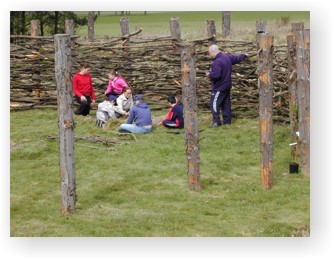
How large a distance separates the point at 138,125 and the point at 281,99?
250 cm

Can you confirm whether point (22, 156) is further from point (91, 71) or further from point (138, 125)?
point (91, 71)

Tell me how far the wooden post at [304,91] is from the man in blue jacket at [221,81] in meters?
2.62

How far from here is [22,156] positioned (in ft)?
38.9

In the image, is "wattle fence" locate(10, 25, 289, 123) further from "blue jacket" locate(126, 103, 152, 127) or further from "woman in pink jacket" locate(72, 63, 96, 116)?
"blue jacket" locate(126, 103, 152, 127)

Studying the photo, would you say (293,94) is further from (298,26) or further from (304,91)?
(298,26)

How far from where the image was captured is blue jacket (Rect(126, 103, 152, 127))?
507 inches

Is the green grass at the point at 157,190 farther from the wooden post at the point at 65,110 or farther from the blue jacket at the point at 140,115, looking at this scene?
the wooden post at the point at 65,110

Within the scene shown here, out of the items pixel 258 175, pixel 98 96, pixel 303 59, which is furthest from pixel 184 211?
pixel 98 96

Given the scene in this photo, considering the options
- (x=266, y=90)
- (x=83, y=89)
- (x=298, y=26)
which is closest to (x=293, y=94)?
(x=298, y=26)

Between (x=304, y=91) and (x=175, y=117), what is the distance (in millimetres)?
3033

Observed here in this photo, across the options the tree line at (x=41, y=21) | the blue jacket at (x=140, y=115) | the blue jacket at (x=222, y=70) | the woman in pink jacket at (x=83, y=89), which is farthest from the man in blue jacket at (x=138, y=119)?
the tree line at (x=41, y=21)

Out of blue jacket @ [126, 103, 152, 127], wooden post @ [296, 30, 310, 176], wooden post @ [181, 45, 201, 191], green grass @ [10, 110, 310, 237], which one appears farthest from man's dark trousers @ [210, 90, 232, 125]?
wooden post @ [181, 45, 201, 191]

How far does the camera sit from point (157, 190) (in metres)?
10.3

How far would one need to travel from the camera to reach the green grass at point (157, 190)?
29.8 ft
